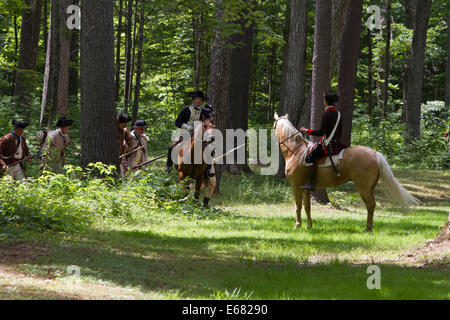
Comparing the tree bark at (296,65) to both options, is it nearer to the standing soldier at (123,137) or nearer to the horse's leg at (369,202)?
the standing soldier at (123,137)

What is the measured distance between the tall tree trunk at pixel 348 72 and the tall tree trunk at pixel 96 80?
8769 mm

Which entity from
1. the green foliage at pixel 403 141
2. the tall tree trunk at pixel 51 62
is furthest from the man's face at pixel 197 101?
the green foliage at pixel 403 141

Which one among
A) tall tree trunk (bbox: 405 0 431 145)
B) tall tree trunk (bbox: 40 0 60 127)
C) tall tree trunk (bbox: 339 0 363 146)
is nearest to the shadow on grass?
tall tree trunk (bbox: 339 0 363 146)

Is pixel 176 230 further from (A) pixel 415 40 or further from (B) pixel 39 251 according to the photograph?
(A) pixel 415 40

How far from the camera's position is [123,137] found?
17781mm

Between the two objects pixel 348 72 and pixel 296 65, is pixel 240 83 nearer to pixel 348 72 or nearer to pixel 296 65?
pixel 296 65

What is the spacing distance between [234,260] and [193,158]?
20.2 feet

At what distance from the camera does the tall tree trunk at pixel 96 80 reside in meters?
14.5

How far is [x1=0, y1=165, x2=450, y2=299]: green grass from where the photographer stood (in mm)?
6738

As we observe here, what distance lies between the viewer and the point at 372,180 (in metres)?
12.0

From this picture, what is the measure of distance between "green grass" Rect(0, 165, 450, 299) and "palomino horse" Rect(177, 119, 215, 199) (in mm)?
1299

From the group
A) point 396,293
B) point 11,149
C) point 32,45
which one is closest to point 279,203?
point 11,149

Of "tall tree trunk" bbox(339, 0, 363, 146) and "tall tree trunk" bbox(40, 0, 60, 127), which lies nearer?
"tall tree trunk" bbox(339, 0, 363, 146)

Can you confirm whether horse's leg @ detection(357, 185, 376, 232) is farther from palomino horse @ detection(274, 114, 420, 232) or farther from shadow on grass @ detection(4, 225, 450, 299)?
shadow on grass @ detection(4, 225, 450, 299)
